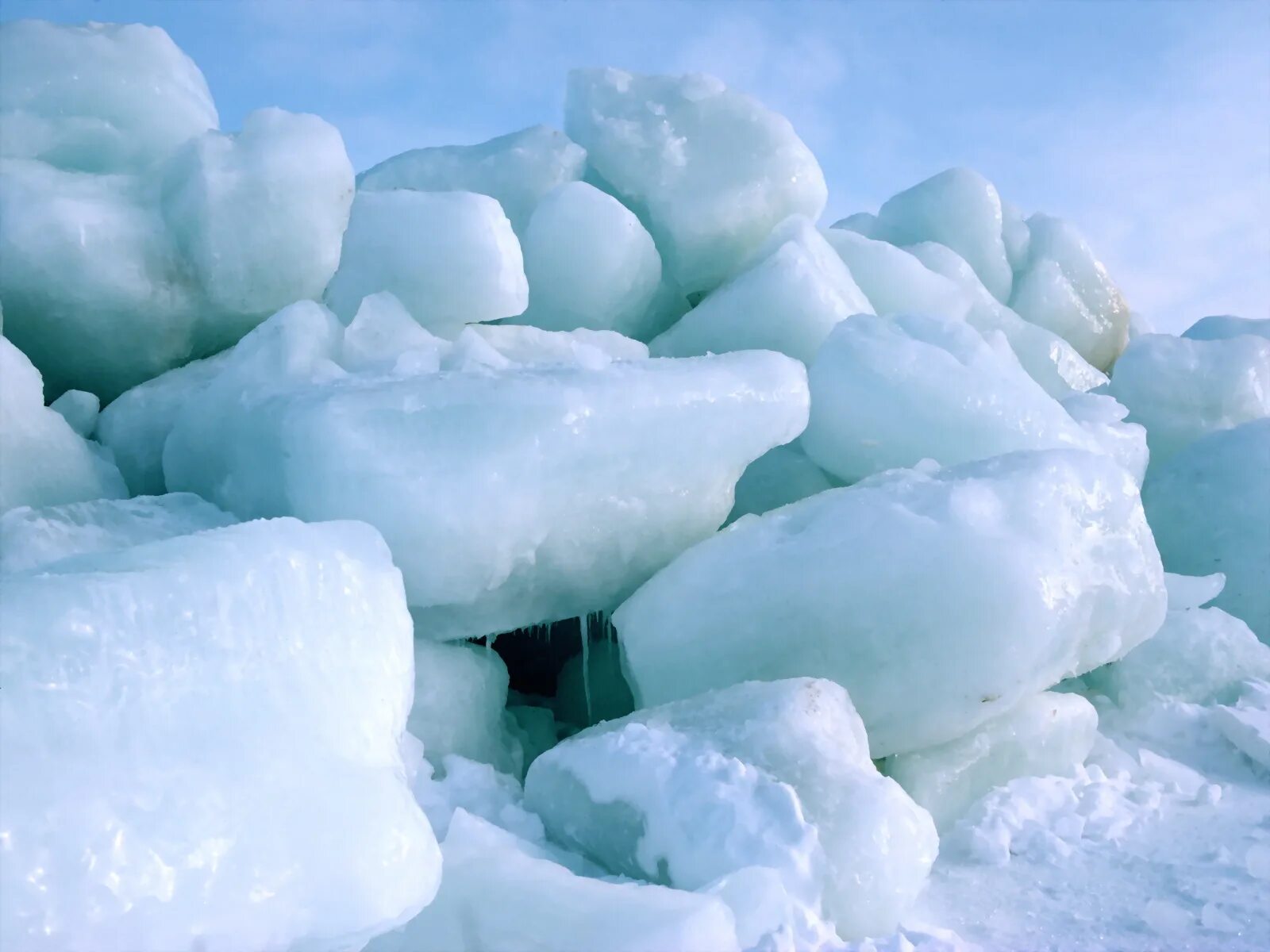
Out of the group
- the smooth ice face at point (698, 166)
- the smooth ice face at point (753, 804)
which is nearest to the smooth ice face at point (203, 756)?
the smooth ice face at point (753, 804)

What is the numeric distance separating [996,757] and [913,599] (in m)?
0.33

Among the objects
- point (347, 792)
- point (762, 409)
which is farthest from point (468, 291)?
point (347, 792)

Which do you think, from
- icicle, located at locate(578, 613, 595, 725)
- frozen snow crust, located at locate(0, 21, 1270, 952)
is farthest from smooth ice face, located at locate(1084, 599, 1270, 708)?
Answer: icicle, located at locate(578, 613, 595, 725)

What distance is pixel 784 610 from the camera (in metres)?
1.70

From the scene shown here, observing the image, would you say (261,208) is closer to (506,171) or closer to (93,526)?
(93,526)

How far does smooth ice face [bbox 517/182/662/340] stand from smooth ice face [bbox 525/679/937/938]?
1.53m

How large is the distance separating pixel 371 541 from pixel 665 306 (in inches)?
76.7

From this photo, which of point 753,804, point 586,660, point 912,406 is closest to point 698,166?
point 912,406

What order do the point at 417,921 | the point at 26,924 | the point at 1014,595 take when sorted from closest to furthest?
1. the point at 26,924
2. the point at 417,921
3. the point at 1014,595

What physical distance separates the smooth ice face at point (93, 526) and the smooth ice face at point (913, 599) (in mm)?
726

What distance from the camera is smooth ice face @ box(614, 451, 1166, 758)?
1640 millimetres

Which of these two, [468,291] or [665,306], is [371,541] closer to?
[468,291]

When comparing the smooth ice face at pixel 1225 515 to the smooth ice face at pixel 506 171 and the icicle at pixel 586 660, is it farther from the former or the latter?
the smooth ice face at pixel 506 171

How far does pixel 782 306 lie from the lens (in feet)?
8.55
